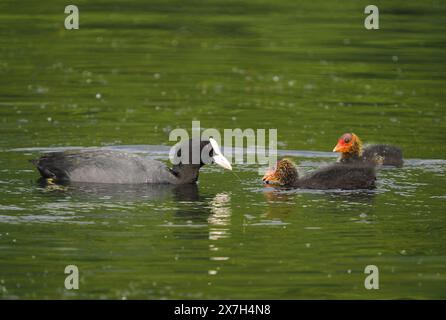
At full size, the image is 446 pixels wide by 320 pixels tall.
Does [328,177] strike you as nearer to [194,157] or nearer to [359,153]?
[359,153]

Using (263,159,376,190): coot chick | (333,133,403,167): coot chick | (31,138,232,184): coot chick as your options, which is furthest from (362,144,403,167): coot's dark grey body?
(31,138,232,184): coot chick

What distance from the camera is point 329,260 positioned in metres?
10.2

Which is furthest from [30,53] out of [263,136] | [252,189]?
[252,189]

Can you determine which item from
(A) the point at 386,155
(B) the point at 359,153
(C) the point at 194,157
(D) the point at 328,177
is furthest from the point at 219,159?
(A) the point at 386,155

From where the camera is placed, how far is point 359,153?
13.9 meters

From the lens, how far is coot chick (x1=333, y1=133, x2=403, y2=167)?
45.4 feet

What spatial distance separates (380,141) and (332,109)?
2.00 meters

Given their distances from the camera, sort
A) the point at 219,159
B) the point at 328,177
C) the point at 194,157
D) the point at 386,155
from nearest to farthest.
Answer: the point at 328,177, the point at 219,159, the point at 194,157, the point at 386,155

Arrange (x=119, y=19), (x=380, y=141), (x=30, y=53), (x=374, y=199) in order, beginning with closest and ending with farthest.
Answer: (x=374, y=199)
(x=380, y=141)
(x=30, y=53)
(x=119, y=19)

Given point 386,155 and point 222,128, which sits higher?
point 222,128

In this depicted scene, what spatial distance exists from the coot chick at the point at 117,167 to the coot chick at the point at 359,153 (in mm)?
1501

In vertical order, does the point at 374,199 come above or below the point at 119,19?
below

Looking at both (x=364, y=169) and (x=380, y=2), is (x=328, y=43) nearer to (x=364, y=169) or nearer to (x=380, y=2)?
(x=380, y=2)

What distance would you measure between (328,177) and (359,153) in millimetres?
1285
